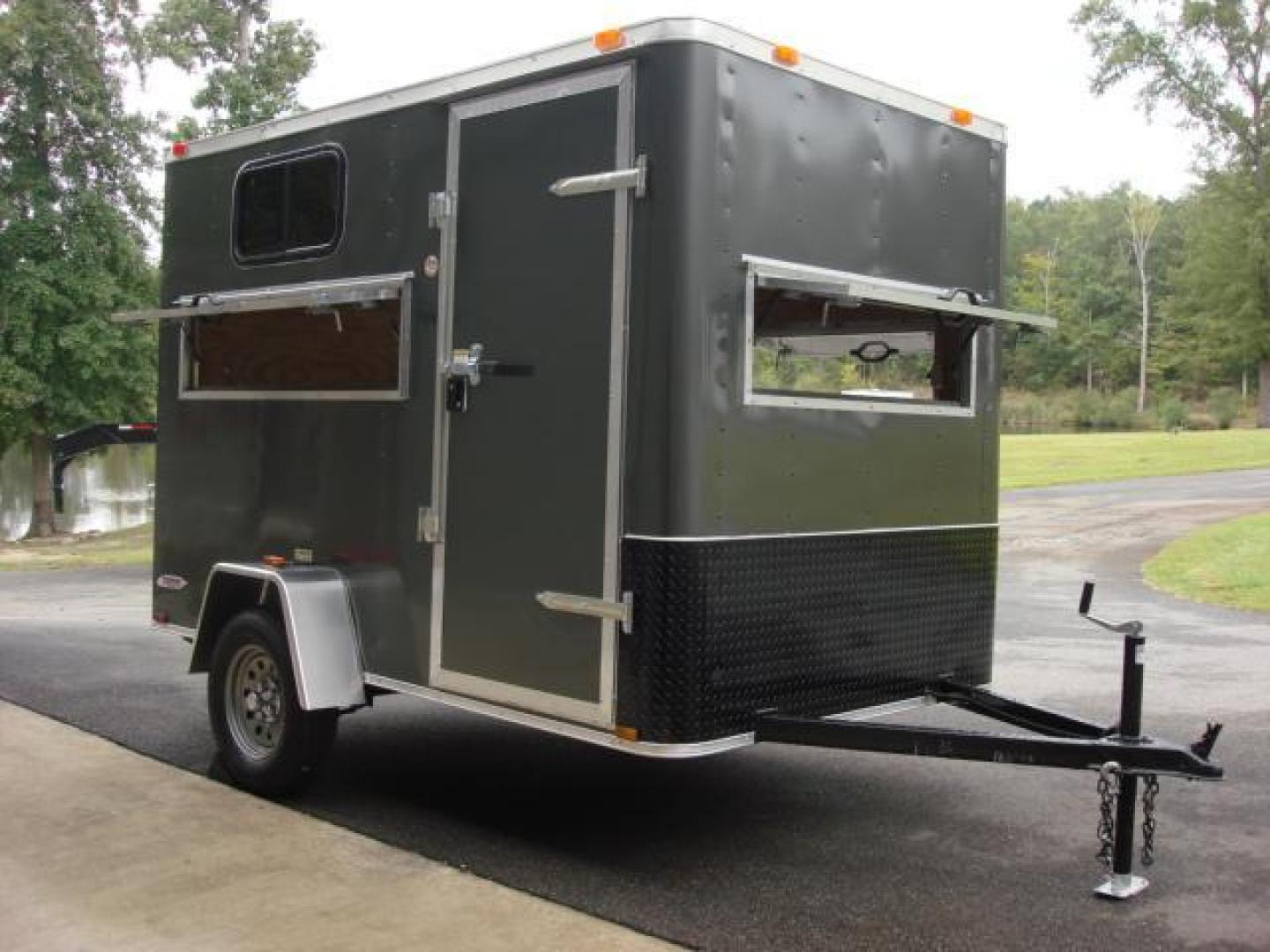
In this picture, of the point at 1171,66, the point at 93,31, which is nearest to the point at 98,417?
the point at 93,31

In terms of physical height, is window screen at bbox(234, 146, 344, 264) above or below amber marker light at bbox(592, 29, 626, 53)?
below

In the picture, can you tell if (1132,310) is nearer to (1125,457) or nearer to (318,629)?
(1125,457)

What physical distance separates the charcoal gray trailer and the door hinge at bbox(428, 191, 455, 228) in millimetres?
20

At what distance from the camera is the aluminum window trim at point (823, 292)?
4328 millimetres

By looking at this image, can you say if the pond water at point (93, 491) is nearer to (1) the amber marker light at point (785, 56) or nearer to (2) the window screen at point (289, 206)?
(2) the window screen at point (289, 206)

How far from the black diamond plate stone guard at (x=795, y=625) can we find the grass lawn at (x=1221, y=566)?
748 cm

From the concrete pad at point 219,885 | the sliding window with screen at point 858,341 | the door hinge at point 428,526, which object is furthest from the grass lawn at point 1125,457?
the concrete pad at point 219,885

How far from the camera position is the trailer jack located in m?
3.98

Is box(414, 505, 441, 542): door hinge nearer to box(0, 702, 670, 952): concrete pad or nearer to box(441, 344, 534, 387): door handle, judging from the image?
box(441, 344, 534, 387): door handle

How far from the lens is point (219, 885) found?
4305mm

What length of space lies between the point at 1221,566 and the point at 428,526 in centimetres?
1112

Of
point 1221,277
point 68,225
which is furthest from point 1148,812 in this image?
point 1221,277

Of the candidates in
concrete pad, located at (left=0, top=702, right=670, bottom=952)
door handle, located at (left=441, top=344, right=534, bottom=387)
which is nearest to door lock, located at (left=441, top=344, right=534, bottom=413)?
door handle, located at (left=441, top=344, right=534, bottom=387)

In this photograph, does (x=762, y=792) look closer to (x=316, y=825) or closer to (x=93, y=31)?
(x=316, y=825)
